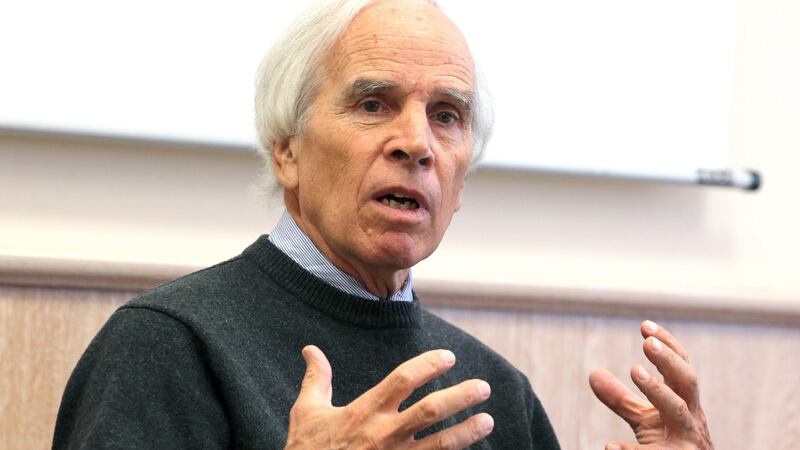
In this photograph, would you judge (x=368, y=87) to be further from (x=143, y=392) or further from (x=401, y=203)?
(x=143, y=392)

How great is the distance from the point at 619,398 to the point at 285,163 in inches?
19.8

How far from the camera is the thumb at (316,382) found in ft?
3.79

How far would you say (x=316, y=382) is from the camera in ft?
3.83

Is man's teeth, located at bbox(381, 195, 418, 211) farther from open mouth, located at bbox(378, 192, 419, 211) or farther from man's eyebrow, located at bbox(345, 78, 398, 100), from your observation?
man's eyebrow, located at bbox(345, 78, 398, 100)

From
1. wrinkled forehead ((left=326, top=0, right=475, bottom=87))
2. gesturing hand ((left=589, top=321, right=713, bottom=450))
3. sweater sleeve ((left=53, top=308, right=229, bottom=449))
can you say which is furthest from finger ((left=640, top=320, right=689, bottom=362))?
sweater sleeve ((left=53, top=308, right=229, bottom=449))

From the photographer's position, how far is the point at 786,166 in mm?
2297

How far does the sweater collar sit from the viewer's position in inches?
56.8

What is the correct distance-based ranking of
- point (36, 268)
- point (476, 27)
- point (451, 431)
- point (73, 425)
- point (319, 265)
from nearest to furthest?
point (451, 431), point (73, 425), point (319, 265), point (36, 268), point (476, 27)

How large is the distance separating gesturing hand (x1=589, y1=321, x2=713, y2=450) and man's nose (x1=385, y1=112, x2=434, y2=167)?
321mm

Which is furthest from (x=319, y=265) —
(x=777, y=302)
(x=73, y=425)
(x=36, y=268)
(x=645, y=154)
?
(x=777, y=302)

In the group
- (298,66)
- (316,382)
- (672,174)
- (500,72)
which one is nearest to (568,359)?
(672,174)

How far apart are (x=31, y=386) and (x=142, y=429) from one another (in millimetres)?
731

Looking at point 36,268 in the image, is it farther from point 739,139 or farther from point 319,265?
point 739,139

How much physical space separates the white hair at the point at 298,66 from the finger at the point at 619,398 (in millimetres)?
393
